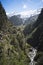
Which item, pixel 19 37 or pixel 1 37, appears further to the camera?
pixel 19 37

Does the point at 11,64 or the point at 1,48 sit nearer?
the point at 11,64

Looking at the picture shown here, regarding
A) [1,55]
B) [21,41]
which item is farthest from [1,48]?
[21,41]

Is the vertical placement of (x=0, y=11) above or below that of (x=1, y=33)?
above

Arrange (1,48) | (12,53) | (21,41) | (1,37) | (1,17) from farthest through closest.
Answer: (1,17) → (21,41) → (1,37) → (12,53) → (1,48)

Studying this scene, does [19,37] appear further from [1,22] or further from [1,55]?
[1,55]

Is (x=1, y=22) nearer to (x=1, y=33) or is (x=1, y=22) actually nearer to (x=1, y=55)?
(x=1, y=33)

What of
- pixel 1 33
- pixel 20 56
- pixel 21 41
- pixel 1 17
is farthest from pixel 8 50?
pixel 1 17

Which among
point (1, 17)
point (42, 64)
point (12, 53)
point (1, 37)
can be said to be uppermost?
point (1, 17)

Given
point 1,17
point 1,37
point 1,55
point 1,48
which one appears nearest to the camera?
point 1,55

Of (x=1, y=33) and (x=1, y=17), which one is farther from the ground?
(x=1, y=17)
